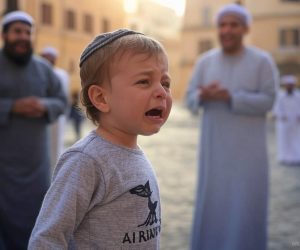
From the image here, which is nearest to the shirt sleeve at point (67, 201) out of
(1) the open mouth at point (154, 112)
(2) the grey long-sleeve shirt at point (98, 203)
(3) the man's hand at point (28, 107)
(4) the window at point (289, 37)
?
(2) the grey long-sleeve shirt at point (98, 203)

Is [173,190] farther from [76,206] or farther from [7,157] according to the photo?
[76,206]

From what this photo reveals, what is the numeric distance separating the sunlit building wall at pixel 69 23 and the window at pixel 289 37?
13.7 meters

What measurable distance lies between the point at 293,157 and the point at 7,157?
860cm

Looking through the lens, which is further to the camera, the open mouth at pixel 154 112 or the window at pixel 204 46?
the window at pixel 204 46

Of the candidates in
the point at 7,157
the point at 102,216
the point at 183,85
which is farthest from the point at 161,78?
the point at 183,85

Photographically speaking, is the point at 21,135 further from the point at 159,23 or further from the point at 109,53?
the point at 159,23

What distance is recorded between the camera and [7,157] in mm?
3990

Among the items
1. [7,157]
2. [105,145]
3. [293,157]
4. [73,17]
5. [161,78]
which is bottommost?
[293,157]

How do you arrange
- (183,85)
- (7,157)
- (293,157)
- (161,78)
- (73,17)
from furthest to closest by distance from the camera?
(183,85)
(73,17)
(293,157)
(7,157)
(161,78)

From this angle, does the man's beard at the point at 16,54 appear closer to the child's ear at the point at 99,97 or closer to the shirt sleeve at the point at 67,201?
the child's ear at the point at 99,97

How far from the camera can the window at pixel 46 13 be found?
3734 cm

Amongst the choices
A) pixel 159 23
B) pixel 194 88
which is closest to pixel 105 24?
pixel 194 88

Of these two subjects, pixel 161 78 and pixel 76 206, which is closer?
pixel 76 206

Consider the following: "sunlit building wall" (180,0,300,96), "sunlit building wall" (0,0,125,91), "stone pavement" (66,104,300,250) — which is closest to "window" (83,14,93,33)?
"sunlit building wall" (0,0,125,91)
